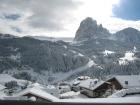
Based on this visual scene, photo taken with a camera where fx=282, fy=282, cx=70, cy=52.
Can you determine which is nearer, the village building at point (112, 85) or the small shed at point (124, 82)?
the small shed at point (124, 82)

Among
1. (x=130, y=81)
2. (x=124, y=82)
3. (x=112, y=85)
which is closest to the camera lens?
(x=124, y=82)

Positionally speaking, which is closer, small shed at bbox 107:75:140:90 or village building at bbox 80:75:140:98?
small shed at bbox 107:75:140:90

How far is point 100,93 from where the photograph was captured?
9238 centimetres

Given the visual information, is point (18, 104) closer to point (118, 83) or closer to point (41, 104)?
point (41, 104)

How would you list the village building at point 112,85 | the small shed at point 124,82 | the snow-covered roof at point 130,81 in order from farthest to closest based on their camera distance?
1. the village building at point 112,85
2. the small shed at point 124,82
3. the snow-covered roof at point 130,81

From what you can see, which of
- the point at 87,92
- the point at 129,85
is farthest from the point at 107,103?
the point at 87,92

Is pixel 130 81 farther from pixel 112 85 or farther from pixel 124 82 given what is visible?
pixel 112 85

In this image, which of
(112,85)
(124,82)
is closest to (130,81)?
(124,82)

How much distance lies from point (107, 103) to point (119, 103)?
3.58ft

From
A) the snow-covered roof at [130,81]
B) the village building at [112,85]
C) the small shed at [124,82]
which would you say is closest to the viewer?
the snow-covered roof at [130,81]

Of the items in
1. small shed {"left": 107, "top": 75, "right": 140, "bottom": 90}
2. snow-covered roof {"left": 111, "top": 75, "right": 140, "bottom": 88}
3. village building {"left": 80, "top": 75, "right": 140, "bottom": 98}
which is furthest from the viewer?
village building {"left": 80, "top": 75, "right": 140, "bottom": 98}

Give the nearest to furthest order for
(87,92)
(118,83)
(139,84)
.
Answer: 1. (139,84)
2. (118,83)
3. (87,92)

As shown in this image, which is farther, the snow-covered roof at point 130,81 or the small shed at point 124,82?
the small shed at point 124,82

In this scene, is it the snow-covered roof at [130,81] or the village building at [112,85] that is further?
the village building at [112,85]
